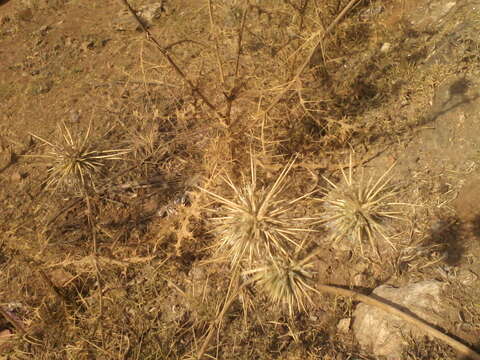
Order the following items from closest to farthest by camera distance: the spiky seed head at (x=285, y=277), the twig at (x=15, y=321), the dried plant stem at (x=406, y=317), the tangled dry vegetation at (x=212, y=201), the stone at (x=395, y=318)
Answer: the spiky seed head at (x=285, y=277), the dried plant stem at (x=406, y=317), the stone at (x=395, y=318), the tangled dry vegetation at (x=212, y=201), the twig at (x=15, y=321)

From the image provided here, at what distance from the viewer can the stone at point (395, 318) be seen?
193 cm

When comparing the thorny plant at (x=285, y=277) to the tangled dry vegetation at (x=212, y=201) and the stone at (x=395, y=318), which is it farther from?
the stone at (x=395, y=318)

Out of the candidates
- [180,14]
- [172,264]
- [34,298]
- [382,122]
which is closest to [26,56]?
[180,14]

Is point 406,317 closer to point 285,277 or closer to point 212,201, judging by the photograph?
point 285,277

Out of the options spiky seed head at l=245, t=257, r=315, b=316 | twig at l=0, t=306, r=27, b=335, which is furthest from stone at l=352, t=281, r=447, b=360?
twig at l=0, t=306, r=27, b=335

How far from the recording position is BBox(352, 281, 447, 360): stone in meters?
1.93

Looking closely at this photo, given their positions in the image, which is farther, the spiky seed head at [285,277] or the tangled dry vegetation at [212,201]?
the tangled dry vegetation at [212,201]

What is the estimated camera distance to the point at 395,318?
199cm

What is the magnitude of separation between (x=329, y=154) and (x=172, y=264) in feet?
4.27

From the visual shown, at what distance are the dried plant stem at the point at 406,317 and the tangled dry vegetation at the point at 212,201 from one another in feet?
0.05

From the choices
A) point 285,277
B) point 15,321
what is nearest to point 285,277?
point 285,277

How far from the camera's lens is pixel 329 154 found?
2.63m

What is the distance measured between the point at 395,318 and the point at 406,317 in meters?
0.17

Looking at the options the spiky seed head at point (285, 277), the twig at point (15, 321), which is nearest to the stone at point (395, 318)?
the spiky seed head at point (285, 277)
